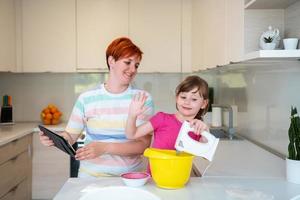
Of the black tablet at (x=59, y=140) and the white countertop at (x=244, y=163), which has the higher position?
the black tablet at (x=59, y=140)

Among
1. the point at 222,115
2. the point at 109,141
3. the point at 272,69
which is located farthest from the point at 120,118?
the point at 222,115

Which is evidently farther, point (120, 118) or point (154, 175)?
point (120, 118)

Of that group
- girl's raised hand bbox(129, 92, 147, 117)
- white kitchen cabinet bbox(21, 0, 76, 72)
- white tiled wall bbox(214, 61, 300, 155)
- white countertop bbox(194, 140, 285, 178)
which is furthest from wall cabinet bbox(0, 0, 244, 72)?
girl's raised hand bbox(129, 92, 147, 117)

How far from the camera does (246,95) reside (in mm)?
2588

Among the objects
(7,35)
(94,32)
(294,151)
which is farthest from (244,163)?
(7,35)

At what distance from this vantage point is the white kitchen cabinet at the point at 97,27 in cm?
346

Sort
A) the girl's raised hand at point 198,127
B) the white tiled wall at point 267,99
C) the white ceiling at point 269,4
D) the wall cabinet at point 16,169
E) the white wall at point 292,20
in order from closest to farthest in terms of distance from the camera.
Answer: the girl's raised hand at point 198,127 → the white ceiling at point 269,4 → the white wall at point 292,20 → the white tiled wall at point 267,99 → the wall cabinet at point 16,169

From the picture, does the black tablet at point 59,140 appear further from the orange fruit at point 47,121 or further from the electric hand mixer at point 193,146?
the orange fruit at point 47,121

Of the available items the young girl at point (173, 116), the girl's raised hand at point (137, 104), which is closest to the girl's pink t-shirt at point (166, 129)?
the young girl at point (173, 116)

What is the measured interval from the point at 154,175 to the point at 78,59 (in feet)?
8.07

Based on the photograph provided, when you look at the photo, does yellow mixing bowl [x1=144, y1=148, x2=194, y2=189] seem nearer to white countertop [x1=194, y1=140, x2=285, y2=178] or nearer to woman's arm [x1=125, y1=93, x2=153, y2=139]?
woman's arm [x1=125, y1=93, x2=153, y2=139]

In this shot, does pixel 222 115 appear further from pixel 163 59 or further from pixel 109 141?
pixel 109 141

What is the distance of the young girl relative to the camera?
143cm

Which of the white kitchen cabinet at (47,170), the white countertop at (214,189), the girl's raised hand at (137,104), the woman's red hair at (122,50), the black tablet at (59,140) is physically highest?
the woman's red hair at (122,50)
